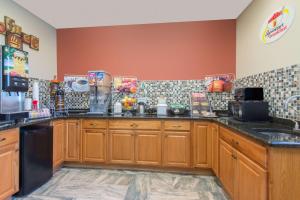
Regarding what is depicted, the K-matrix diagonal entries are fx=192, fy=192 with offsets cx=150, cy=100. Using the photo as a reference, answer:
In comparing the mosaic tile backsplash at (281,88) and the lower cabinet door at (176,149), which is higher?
the mosaic tile backsplash at (281,88)

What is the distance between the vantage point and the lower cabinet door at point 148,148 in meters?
2.87

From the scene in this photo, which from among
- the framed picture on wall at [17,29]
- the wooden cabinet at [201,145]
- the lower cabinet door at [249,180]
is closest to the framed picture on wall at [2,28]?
the framed picture on wall at [17,29]

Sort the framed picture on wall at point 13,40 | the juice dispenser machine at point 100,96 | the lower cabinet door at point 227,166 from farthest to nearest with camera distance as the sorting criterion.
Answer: the juice dispenser machine at point 100,96 < the framed picture on wall at point 13,40 < the lower cabinet door at point 227,166

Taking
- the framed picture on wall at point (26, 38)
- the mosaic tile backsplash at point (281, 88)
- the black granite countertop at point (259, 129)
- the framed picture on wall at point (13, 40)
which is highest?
the framed picture on wall at point (26, 38)

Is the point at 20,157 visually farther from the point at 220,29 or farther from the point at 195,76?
the point at 220,29

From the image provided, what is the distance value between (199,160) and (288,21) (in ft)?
6.59

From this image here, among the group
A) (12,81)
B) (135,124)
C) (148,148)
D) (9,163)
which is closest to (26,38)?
(12,81)

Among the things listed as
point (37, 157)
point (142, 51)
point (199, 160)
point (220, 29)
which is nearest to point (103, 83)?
point (142, 51)

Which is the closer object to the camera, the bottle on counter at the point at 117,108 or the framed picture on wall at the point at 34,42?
the framed picture on wall at the point at 34,42

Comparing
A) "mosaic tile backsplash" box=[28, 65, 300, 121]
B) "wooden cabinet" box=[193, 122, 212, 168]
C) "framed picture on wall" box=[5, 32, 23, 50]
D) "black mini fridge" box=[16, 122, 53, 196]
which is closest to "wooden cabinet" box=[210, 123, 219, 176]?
"wooden cabinet" box=[193, 122, 212, 168]

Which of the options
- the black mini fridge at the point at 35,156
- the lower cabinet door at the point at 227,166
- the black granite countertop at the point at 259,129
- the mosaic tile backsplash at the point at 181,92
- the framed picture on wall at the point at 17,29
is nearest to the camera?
the black granite countertop at the point at 259,129

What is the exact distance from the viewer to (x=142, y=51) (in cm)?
349

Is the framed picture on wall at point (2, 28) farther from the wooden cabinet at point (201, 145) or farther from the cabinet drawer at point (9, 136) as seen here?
the wooden cabinet at point (201, 145)

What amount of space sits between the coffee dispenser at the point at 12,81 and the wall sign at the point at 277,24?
3015 millimetres
